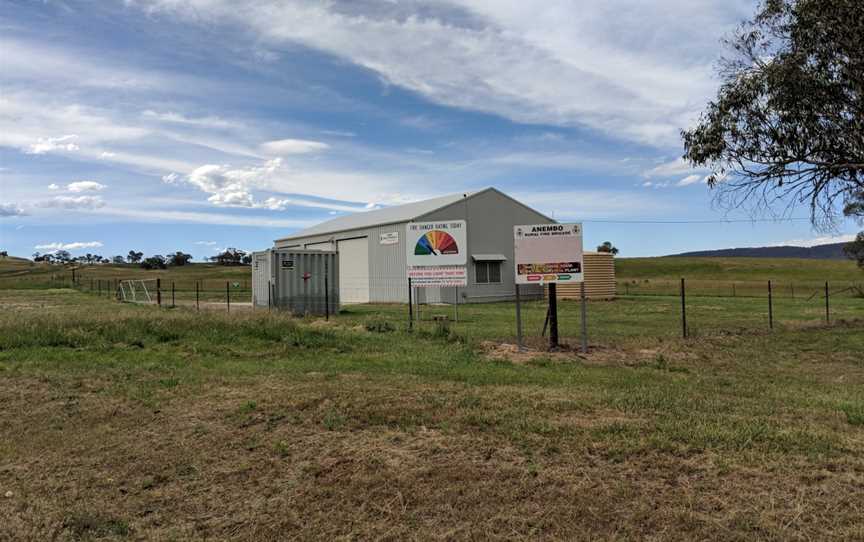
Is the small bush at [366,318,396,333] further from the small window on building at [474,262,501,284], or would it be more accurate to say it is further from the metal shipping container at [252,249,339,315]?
the small window on building at [474,262,501,284]

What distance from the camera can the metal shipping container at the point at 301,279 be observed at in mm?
22219

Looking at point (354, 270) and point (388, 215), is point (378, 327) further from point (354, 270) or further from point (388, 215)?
point (388, 215)

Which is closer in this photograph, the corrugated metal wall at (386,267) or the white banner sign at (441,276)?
the white banner sign at (441,276)

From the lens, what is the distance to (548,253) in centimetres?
1203

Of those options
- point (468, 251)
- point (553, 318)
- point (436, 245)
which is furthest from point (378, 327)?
point (468, 251)

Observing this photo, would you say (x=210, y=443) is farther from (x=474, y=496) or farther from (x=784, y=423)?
(x=784, y=423)

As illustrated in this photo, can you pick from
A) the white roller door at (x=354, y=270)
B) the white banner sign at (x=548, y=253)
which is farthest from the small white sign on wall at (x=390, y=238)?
the white banner sign at (x=548, y=253)

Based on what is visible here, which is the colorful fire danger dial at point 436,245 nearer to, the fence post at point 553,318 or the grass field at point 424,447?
the fence post at point 553,318

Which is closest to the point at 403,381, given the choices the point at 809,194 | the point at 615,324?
the point at 615,324

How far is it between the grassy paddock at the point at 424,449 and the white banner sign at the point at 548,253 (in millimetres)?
2094

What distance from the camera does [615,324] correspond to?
19.0 metres

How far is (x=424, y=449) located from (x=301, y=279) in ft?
60.1

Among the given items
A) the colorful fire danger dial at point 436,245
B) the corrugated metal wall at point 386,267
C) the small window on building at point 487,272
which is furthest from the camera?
the small window on building at point 487,272

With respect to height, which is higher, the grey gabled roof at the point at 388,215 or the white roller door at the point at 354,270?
the grey gabled roof at the point at 388,215
